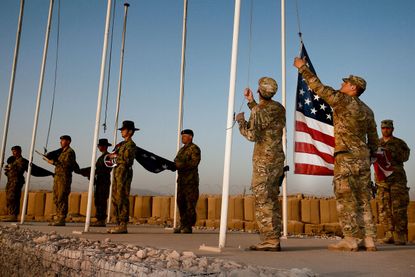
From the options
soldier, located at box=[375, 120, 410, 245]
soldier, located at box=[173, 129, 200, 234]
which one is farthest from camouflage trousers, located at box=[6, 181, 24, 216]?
soldier, located at box=[375, 120, 410, 245]

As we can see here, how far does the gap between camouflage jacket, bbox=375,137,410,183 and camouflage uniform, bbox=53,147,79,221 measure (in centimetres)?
641

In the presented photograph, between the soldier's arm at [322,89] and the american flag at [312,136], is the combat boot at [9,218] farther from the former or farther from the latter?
the soldier's arm at [322,89]

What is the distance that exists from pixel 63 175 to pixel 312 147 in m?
5.54

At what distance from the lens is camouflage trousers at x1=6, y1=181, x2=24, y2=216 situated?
10.2 metres

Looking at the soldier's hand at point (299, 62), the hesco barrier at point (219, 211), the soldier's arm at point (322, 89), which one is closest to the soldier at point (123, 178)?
the soldier's hand at point (299, 62)

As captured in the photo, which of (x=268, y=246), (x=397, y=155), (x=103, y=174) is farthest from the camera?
(x=103, y=174)

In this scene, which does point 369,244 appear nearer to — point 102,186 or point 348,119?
point 348,119

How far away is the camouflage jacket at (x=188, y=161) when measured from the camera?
7849 mm

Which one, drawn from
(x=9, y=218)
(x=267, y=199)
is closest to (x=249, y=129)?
(x=267, y=199)

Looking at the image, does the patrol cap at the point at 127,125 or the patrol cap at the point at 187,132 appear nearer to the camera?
the patrol cap at the point at 127,125

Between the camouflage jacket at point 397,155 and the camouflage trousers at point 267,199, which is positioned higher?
the camouflage jacket at point 397,155

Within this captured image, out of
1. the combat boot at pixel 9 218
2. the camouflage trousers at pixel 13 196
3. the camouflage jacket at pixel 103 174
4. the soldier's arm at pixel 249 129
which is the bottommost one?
the combat boot at pixel 9 218

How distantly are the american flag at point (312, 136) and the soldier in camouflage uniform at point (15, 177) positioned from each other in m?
7.75

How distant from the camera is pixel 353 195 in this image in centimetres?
456
